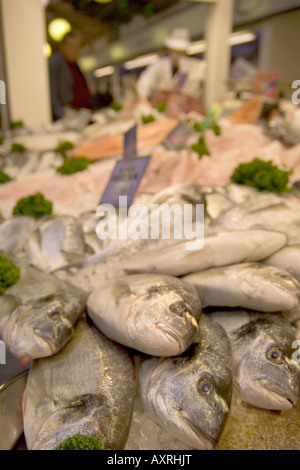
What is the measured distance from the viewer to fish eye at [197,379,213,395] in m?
0.95

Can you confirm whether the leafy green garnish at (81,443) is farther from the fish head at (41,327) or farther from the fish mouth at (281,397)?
the fish mouth at (281,397)

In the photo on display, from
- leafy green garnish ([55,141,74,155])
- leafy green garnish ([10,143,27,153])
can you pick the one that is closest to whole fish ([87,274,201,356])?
leafy green garnish ([55,141,74,155])

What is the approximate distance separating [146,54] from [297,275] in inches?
571

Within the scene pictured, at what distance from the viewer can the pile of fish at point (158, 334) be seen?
94 centimetres

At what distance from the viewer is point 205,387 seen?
37.8 inches

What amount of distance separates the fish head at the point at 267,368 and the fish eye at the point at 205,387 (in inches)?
6.4

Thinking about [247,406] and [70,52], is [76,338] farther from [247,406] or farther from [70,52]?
[70,52]

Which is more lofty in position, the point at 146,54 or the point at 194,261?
the point at 146,54

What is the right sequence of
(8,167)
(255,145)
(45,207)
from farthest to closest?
(8,167) → (255,145) → (45,207)

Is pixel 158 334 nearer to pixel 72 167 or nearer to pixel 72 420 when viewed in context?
pixel 72 420

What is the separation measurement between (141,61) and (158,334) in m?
15.7

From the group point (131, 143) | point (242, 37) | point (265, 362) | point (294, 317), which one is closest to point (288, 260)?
point (294, 317)

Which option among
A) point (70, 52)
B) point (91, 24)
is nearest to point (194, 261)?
point (70, 52)

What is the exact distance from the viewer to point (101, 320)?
113cm
